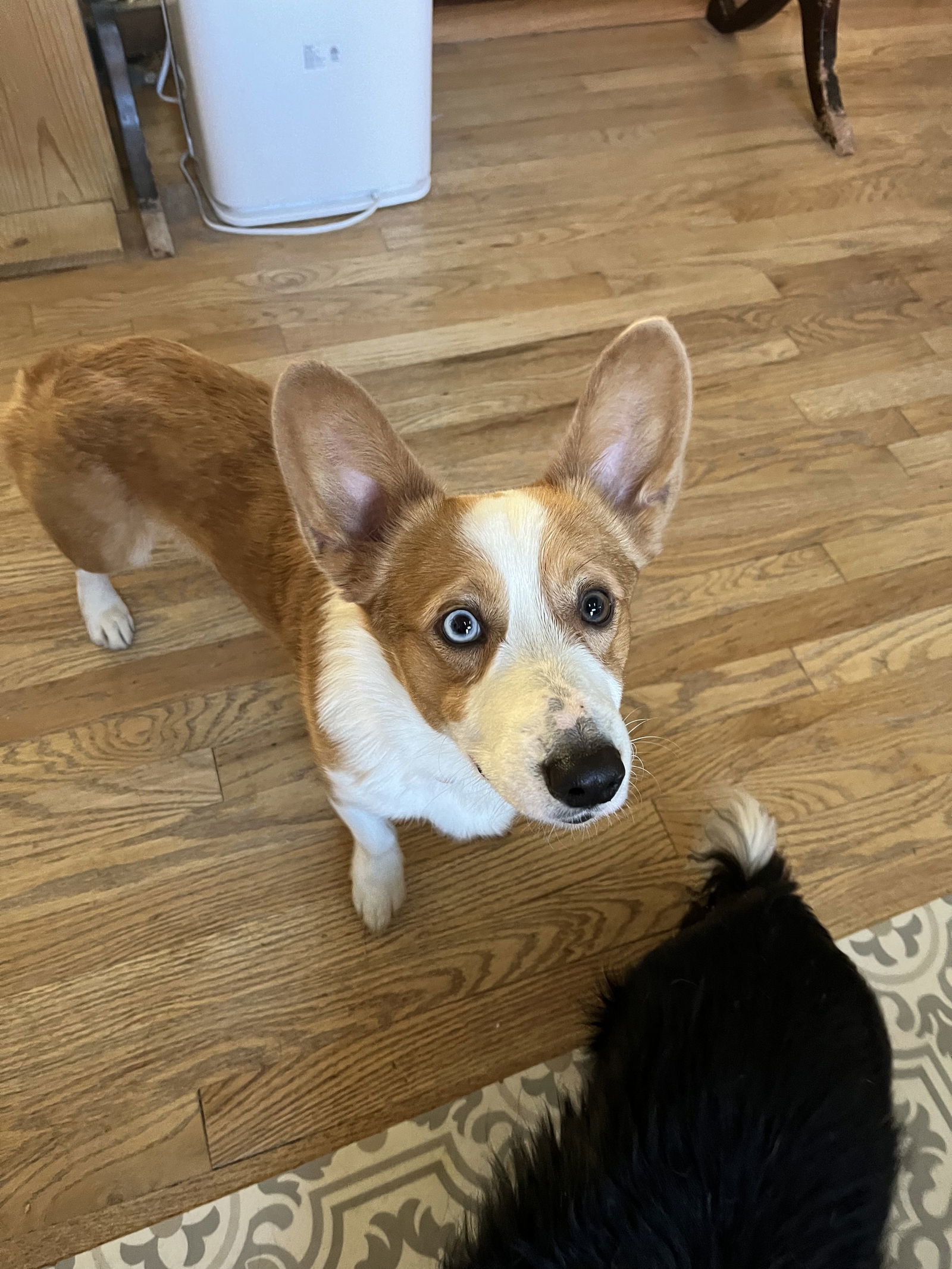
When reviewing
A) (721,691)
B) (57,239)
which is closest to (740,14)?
(57,239)

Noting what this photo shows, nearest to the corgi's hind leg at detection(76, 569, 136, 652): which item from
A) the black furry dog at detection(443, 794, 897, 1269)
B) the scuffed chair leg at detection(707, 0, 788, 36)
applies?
the black furry dog at detection(443, 794, 897, 1269)

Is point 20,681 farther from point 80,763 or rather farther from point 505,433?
point 505,433

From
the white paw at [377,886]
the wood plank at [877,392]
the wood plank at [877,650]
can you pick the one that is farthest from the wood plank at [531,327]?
the white paw at [377,886]

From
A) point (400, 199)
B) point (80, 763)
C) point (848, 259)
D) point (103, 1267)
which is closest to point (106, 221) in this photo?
point (400, 199)

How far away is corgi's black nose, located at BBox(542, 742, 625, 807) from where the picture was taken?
0.97 meters

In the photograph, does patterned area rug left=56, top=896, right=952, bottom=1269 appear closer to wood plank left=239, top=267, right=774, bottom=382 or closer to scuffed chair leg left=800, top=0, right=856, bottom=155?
wood plank left=239, top=267, right=774, bottom=382

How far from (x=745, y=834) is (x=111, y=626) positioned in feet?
4.39

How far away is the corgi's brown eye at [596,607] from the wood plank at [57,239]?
213 cm

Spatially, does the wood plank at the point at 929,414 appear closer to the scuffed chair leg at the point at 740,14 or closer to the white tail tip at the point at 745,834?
the white tail tip at the point at 745,834

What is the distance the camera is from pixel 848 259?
279cm

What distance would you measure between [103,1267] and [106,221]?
2.57 metres

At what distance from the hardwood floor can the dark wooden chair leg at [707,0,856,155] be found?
81 millimetres

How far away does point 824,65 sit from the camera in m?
3.05

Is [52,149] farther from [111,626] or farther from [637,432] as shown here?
[637,432]
